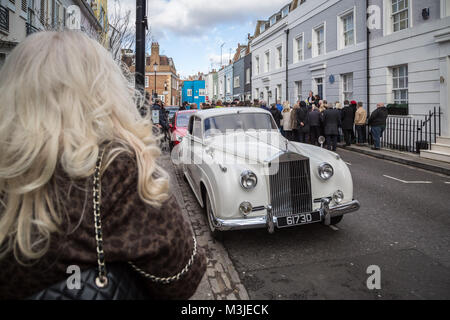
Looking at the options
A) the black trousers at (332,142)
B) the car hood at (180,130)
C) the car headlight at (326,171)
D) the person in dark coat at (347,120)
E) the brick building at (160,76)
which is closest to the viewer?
the car headlight at (326,171)

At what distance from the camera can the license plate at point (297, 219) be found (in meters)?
4.08

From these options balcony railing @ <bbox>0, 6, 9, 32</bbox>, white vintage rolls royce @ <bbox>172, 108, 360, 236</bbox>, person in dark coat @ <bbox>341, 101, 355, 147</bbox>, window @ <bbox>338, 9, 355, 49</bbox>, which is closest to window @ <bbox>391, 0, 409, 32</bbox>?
window @ <bbox>338, 9, 355, 49</bbox>

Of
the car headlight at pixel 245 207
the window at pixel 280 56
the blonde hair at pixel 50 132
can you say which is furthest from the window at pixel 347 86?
the blonde hair at pixel 50 132

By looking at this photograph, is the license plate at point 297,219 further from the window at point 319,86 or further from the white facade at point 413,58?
the window at point 319,86

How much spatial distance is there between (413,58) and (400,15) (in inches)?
83.2

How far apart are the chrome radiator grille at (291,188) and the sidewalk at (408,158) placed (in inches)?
261

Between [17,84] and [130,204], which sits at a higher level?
[17,84]

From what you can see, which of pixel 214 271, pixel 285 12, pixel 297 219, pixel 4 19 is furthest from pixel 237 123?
pixel 285 12

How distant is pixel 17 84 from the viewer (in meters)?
1.09
